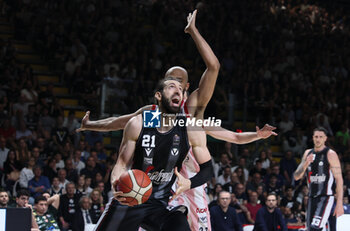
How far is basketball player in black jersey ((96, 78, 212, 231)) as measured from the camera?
17.3 feet

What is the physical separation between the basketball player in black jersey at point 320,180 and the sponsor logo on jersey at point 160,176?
429 cm

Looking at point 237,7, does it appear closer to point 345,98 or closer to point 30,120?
point 345,98

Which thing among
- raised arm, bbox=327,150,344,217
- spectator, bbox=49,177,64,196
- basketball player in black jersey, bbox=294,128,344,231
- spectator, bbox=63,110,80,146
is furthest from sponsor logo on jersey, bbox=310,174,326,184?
spectator, bbox=63,110,80,146

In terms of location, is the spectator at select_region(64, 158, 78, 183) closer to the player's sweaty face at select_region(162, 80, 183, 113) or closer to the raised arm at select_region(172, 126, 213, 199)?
the raised arm at select_region(172, 126, 213, 199)

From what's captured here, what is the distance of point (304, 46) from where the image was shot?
2062cm

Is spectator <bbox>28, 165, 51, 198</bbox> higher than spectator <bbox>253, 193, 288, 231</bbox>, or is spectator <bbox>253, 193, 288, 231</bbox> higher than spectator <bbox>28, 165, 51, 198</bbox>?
spectator <bbox>28, 165, 51, 198</bbox>

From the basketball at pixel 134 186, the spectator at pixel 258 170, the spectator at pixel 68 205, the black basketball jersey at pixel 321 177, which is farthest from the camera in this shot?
the spectator at pixel 258 170

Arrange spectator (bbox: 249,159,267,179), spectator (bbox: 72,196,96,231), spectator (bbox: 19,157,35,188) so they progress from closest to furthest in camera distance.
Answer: spectator (bbox: 72,196,96,231), spectator (bbox: 19,157,35,188), spectator (bbox: 249,159,267,179)

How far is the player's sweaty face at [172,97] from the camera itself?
5406mm

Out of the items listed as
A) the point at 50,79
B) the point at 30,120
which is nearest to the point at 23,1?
the point at 50,79

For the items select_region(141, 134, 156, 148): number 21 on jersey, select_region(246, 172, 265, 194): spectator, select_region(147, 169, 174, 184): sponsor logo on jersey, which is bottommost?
select_region(246, 172, 265, 194): spectator

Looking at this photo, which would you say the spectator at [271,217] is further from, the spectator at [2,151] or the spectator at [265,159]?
the spectator at [2,151]

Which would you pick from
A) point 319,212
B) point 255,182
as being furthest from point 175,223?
point 255,182

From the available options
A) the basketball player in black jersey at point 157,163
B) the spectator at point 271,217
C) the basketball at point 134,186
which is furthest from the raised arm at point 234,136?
the spectator at point 271,217
